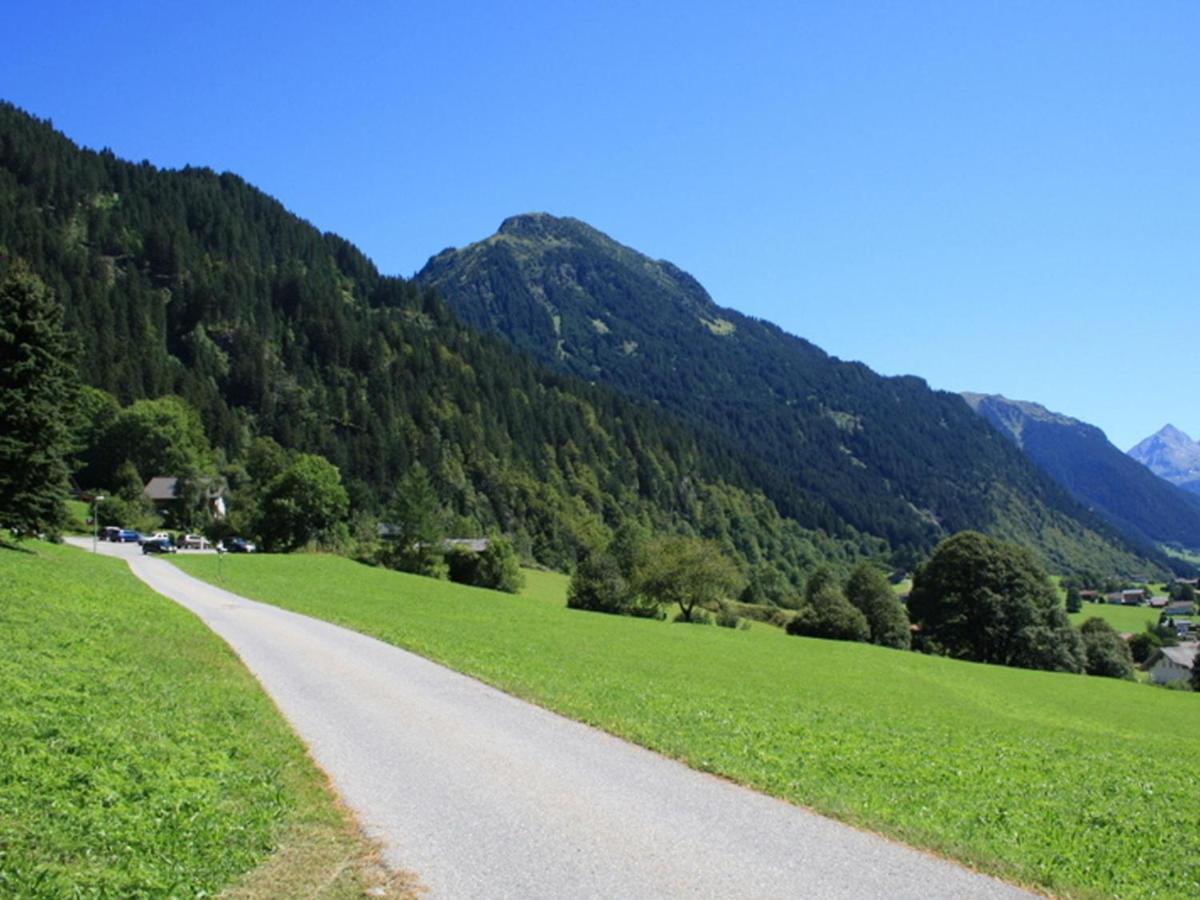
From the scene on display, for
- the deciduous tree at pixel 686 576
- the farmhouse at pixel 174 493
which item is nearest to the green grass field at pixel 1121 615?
the deciduous tree at pixel 686 576

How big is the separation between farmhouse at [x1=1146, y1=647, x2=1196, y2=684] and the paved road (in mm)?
117035

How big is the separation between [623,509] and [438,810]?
556 feet

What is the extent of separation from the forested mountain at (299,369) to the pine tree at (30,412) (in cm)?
7658

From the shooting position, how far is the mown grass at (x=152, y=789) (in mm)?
7914

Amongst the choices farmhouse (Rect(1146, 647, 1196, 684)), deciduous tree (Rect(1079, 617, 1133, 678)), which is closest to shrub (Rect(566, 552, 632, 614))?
deciduous tree (Rect(1079, 617, 1133, 678))

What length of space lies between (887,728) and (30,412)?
1474 inches

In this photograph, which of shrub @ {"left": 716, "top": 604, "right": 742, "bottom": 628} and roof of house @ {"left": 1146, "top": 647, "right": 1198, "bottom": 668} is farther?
roof of house @ {"left": 1146, "top": 647, "right": 1198, "bottom": 668}

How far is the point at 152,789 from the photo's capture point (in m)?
9.95

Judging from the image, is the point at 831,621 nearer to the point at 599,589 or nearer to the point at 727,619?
the point at 727,619

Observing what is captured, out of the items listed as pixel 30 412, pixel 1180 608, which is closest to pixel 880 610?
pixel 30 412

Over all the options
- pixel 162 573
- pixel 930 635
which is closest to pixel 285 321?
pixel 162 573

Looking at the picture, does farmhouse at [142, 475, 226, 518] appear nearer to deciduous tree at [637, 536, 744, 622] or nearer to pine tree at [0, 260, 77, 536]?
deciduous tree at [637, 536, 744, 622]

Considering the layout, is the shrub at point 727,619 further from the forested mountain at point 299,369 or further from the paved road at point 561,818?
the paved road at point 561,818

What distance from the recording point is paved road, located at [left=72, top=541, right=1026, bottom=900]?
8.62 meters
